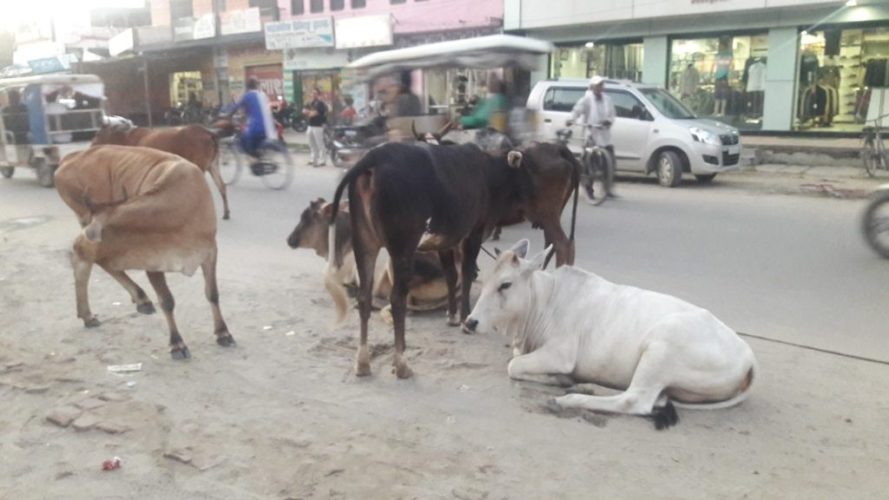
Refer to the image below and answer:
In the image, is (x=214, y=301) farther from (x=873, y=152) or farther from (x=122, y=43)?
(x=122, y=43)

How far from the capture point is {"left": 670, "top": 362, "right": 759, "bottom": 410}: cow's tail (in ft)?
13.9

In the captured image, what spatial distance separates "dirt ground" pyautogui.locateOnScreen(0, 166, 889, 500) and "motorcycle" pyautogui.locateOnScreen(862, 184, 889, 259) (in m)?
3.42

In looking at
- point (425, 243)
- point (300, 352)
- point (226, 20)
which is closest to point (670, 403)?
point (425, 243)

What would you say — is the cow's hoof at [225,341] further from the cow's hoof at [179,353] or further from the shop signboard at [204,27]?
the shop signboard at [204,27]

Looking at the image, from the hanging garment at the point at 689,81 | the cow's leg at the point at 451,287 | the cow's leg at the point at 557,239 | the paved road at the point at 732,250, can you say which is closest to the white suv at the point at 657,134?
the paved road at the point at 732,250

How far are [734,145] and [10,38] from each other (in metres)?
50.8

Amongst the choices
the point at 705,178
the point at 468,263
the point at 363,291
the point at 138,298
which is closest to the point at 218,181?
the point at 138,298

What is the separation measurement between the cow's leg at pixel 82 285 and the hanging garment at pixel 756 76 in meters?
17.8

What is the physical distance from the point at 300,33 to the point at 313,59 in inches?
47.7

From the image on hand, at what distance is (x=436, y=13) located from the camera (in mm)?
26172

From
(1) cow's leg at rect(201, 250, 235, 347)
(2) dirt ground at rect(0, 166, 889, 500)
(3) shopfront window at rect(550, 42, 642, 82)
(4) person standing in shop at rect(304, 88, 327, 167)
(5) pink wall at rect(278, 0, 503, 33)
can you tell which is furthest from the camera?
(5) pink wall at rect(278, 0, 503, 33)

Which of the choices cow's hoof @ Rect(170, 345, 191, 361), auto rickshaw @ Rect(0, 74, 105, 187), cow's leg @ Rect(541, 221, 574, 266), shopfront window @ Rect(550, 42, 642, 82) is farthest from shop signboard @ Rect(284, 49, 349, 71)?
cow's hoof @ Rect(170, 345, 191, 361)

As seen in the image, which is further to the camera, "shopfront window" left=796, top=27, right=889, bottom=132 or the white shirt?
"shopfront window" left=796, top=27, right=889, bottom=132

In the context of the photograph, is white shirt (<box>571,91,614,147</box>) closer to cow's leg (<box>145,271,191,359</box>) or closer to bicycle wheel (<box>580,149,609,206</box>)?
bicycle wheel (<box>580,149,609,206</box>)
